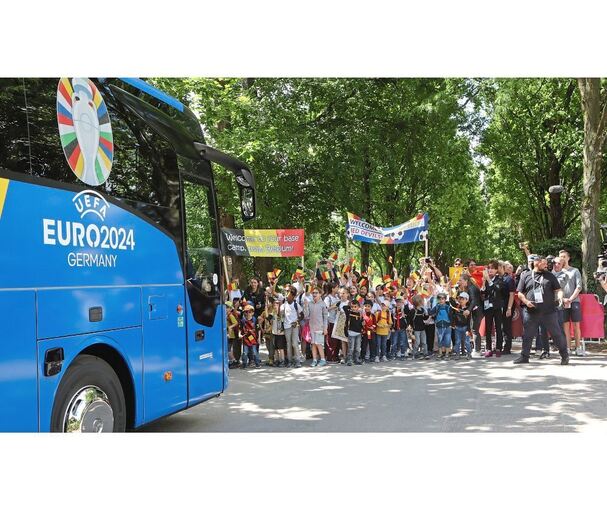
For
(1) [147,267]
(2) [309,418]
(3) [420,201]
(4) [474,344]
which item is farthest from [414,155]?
(1) [147,267]

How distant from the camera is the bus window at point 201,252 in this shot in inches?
261

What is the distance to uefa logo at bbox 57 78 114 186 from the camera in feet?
15.7

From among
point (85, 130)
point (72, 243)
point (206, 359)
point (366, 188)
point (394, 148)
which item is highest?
point (394, 148)

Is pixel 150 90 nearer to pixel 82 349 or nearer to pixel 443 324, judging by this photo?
pixel 82 349

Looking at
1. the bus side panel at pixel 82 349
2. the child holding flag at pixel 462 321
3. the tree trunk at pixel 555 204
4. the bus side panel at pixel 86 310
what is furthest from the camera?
the tree trunk at pixel 555 204

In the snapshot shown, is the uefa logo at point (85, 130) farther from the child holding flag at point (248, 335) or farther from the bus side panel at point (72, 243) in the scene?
the child holding flag at point (248, 335)

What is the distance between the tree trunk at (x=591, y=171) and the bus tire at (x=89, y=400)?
12764mm

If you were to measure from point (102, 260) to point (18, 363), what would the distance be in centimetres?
125

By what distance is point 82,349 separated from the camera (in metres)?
4.77

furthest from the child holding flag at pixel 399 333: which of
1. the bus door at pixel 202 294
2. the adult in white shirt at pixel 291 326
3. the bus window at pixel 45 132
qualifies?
the bus window at pixel 45 132

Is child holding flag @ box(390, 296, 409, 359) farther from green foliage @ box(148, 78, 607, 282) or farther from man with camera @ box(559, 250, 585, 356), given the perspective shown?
green foliage @ box(148, 78, 607, 282)

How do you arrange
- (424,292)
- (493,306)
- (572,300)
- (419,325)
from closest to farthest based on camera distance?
(572,300)
(493,306)
(419,325)
(424,292)

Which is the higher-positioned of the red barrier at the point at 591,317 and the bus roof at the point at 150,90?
the bus roof at the point at 150,90

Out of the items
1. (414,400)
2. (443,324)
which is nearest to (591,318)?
(443,324)
